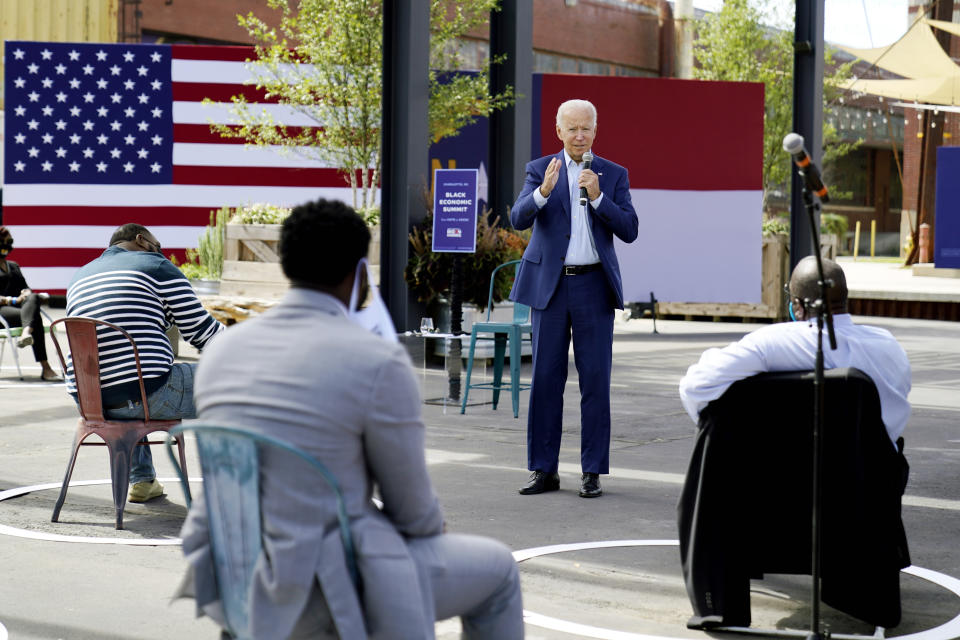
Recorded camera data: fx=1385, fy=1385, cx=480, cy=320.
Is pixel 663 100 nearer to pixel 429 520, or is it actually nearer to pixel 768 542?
pixel 768 542

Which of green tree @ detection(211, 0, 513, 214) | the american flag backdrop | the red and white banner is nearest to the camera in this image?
green tree @ detection(211, 0, 513, 214)

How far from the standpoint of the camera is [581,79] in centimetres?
1688

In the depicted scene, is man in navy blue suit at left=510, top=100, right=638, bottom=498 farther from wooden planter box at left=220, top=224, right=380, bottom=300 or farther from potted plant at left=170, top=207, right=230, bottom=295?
potted plant at left=170, top=207, right=230, bottom=295

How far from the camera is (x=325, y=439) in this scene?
9.00 feet

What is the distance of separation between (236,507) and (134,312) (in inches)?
134

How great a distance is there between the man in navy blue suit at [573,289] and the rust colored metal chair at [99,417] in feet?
5.87

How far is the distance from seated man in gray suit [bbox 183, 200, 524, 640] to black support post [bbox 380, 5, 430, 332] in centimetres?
1004

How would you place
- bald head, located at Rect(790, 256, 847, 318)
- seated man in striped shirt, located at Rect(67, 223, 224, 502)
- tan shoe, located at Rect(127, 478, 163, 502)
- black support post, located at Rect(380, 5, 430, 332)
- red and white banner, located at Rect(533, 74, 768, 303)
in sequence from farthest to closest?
red and white banner, located at Rect(533, 74, 768, 303)
black support post, located at Rect(380, 5, 430, 332)
tan shoe, located at Rect(127, 478, 163, 502)
seated man in striped shirt, located at Rect(67, 223, 224, 502)
bald head, located at Rect(790, 256, 847, 318)

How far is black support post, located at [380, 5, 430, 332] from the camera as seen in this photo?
12867 mm

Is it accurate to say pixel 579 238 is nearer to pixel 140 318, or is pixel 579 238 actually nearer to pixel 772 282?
pixel 140 318

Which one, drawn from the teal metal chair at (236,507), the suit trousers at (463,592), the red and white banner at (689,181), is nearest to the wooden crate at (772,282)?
the red and white banner at (689,181)

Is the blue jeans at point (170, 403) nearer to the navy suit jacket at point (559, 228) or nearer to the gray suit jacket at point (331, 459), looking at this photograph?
the navy suit jacket at point (559, 228)

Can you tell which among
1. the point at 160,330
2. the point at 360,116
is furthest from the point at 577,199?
the point at 360,116

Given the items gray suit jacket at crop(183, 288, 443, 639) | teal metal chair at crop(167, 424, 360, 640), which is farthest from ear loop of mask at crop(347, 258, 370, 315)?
teal metal chair at crop(167, 424, 360, 640)
